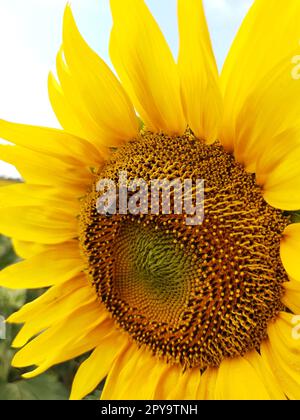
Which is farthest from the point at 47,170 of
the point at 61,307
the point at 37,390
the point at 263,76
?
the point at 37,390

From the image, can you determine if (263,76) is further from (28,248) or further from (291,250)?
(28,248)

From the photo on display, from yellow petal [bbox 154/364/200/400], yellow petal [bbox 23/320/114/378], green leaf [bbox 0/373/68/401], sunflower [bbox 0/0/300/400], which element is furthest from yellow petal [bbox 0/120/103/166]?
green leaf [bbox 0/373/68/401]

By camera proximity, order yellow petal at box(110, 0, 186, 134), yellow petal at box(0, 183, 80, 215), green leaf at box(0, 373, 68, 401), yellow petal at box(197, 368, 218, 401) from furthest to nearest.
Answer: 1. green leaf at box(0, 373, 68, 401)
2. yellow petal at box(0, 183, 80, 215)
3. yellow petal at box(197, 368, 218, 401)
4. yellow petal at box(110, 0, 186, 134)

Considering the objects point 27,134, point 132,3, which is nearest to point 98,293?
point 27,134

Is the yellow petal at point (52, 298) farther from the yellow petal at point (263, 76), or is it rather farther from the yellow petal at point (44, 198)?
the yellow petal at point (263, 76)

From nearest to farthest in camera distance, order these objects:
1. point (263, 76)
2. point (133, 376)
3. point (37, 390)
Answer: point (263, 76) < point (133, 376) < point (37, 390)

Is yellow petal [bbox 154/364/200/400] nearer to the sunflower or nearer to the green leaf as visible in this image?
the sunflower
